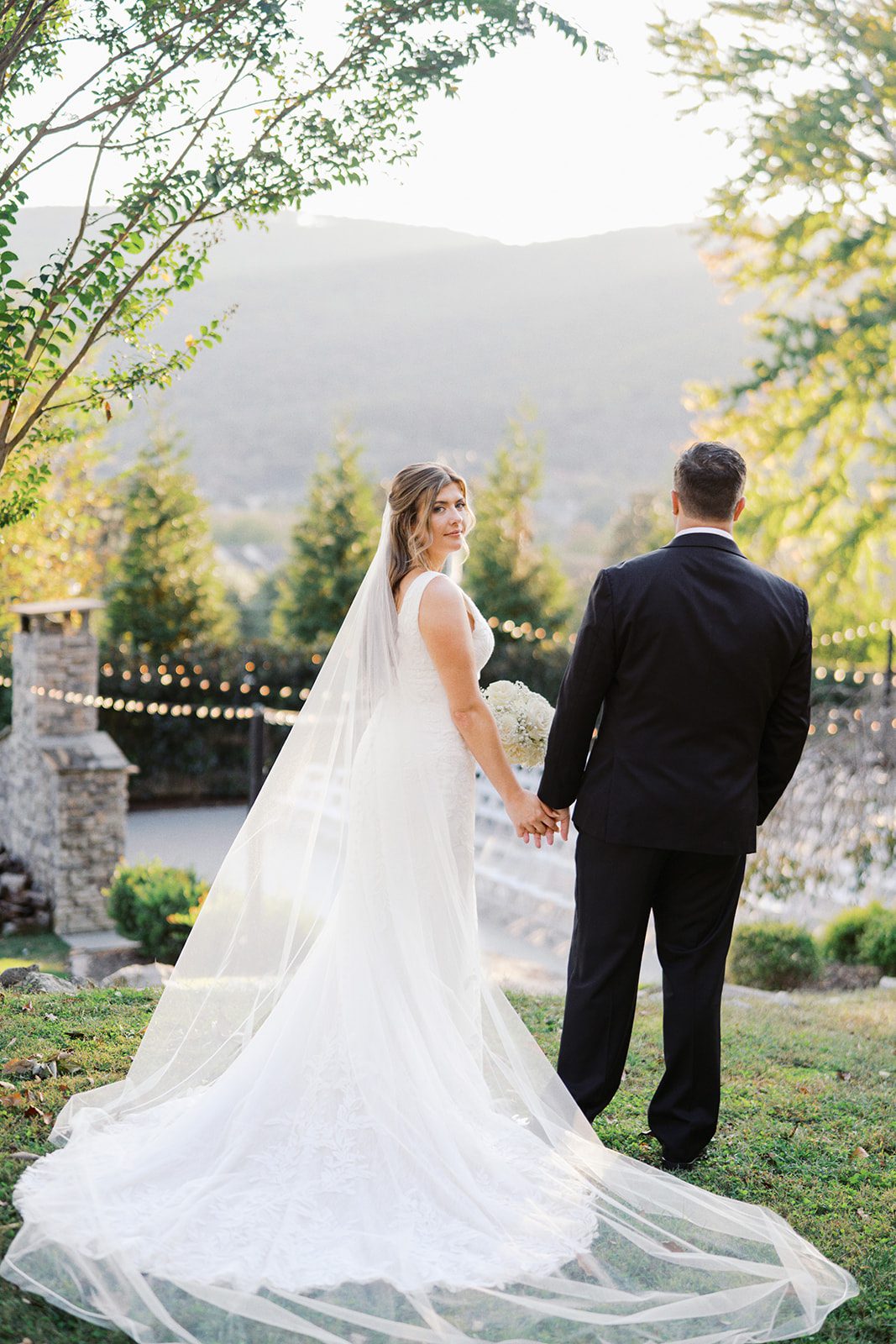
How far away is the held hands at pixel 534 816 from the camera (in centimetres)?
337

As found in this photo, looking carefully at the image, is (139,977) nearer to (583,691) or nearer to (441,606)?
(441,606)

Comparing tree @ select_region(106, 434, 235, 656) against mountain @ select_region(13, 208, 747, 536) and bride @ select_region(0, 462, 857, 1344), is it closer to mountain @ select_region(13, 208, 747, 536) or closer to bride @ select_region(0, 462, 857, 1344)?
bride @ select_region(0, 462, 857, 1344)

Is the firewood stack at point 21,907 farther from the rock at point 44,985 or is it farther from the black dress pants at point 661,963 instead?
the black dress pants at point 661,963

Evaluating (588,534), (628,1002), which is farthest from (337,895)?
(588,534)

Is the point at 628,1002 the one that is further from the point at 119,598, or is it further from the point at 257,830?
the point at 119,598

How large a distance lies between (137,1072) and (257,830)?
0.73 meters

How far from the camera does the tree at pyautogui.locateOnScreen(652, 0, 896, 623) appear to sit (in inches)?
526

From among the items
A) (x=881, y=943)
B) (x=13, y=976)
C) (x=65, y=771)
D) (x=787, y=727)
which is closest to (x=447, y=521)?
(x=787, y=727)

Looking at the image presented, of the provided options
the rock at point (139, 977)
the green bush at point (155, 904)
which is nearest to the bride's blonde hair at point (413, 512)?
the rock at point (139, 977)

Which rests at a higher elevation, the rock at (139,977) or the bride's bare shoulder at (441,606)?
the bride's bare shoulder at (441,606)

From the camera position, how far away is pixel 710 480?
3.11 metres

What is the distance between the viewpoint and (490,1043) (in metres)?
3.31

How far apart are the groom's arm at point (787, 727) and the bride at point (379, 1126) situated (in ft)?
2.09

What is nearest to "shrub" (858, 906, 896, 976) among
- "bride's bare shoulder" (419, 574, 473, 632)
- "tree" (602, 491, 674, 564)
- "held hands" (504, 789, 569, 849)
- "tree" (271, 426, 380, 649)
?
"held hands" (504, 789, 569, 849)
